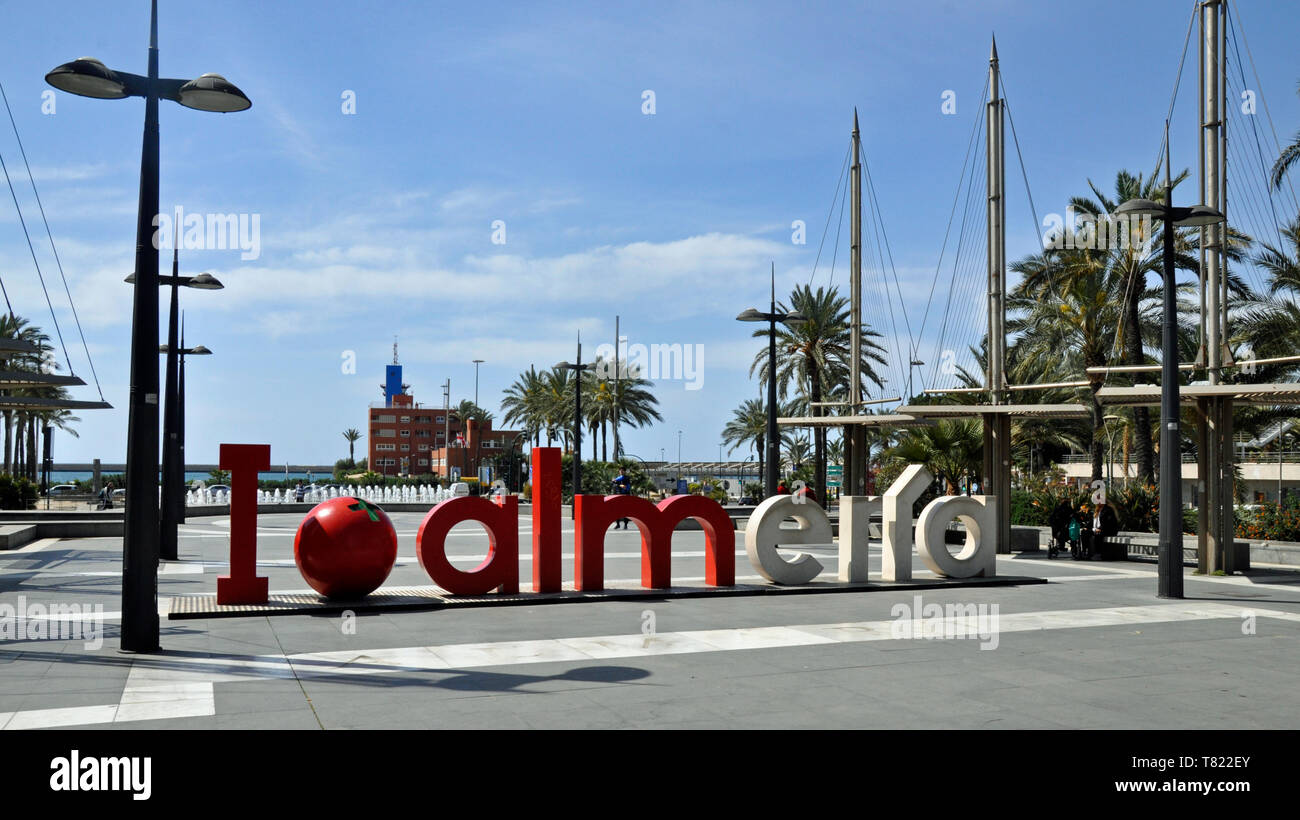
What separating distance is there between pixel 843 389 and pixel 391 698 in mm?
41737

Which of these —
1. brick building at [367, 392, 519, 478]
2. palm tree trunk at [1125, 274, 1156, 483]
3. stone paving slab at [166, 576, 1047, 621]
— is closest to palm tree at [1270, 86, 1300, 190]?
palm tree trunk at [1125, 274, 1156, 483]

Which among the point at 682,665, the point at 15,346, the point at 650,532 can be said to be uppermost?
the point at 15,346

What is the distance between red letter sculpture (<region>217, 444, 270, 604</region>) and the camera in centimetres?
1324

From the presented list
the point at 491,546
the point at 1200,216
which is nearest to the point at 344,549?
the point at 491,546

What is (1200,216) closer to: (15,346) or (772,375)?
(772,375)

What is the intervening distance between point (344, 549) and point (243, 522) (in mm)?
1302

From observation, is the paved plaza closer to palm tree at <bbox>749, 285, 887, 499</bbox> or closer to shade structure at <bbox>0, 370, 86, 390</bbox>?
shade structure at <bbox>0, 370, 86, 390</bbox>

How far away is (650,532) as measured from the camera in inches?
636

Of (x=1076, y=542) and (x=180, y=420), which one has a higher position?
(x=180, y=420)

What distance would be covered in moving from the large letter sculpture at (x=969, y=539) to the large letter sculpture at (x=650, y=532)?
3557 mm
